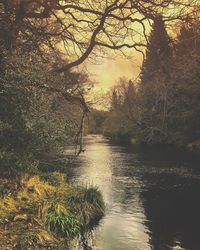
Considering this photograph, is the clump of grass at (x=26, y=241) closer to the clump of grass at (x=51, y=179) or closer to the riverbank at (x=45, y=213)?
the riverbank at (x=45, y=213)

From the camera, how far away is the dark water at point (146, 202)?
15859mm

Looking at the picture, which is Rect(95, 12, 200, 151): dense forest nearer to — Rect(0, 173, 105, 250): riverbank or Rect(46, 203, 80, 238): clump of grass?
Rect(0, 173, 105, 250): riverbank

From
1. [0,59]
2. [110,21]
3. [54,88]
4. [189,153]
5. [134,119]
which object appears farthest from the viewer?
[134,119]

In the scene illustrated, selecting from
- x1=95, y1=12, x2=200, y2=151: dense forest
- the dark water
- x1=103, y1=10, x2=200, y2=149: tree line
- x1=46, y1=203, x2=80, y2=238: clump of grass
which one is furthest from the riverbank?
x1=103, y1=10, x2=200, y2=149: tree line

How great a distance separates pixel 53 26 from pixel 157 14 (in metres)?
5.77

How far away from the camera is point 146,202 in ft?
72.8

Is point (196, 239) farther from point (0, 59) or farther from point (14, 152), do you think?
point (0, 59)

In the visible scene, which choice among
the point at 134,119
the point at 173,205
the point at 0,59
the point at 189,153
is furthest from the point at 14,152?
the point at 134,119

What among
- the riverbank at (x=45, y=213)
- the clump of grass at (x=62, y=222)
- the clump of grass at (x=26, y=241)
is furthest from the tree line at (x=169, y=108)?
the clump of grass at (x=26, y=241)

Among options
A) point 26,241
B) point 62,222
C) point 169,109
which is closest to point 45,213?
point 62,222

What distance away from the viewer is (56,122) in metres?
18.5

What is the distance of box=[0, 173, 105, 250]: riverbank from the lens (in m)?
13.3

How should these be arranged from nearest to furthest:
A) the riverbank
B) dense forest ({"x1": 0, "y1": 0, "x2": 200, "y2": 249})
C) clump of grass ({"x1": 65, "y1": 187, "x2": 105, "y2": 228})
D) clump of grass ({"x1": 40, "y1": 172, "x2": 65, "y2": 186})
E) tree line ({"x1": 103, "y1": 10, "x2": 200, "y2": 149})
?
the riverbank → dense forest ({"x1": 0, "y1": 0, "x2": 200, "y2": 249}) → clump of grass ({"x1": 65, "y1": 187, "x2": 105, "y2": 228}) → clump of grass ({"x1": 40, "y1": 172, "x2": 65, "y2": 186}) → tree line ({"x1": 103, "y1": 10, "x2": 200, "y2": 149})

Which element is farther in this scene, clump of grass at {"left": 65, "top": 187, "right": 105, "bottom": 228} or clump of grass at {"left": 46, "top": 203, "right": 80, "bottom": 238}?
clump of grass at {"left": 65, "top": 187, "right": 105, "bottom": 228}
